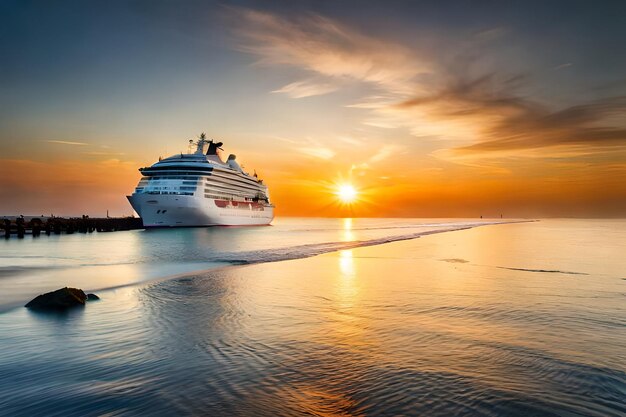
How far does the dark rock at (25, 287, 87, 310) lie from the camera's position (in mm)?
13086

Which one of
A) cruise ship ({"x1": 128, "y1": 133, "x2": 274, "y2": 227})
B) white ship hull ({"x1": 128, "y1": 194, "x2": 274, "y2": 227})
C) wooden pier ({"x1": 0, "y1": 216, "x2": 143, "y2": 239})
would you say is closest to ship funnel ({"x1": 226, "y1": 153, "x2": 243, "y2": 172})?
cruise ship ({"x1": 128, "y1": 133, "x2": 274, "y2": 227})

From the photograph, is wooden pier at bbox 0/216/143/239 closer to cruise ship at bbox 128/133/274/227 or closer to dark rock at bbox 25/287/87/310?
cruise ship at bbox 128/133/274/227

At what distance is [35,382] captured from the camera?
703 centimetres

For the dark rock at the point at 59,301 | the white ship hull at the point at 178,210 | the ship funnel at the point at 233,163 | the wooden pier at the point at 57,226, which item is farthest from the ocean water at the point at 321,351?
the ship funnel at the point at 233,163

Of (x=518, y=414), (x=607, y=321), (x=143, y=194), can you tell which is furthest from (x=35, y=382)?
(x=143, y=194)

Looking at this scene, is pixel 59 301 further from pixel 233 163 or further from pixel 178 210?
pixel 233 163

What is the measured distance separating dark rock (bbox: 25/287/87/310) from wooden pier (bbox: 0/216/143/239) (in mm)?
58488

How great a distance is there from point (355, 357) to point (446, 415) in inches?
111

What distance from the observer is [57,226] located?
73.9 m

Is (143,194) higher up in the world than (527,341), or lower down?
higher up

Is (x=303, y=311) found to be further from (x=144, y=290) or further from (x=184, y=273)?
(x=184, y=273)

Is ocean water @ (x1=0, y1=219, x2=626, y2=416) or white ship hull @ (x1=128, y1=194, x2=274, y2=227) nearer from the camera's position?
ocean water @ (x1=0, y1=219, x2=626, y2=416)

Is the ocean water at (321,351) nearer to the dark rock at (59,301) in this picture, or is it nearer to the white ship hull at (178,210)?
the dark rock at (59,301)

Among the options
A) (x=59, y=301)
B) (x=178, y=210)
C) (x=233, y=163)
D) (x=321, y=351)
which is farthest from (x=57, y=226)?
(x=321, y=351)
